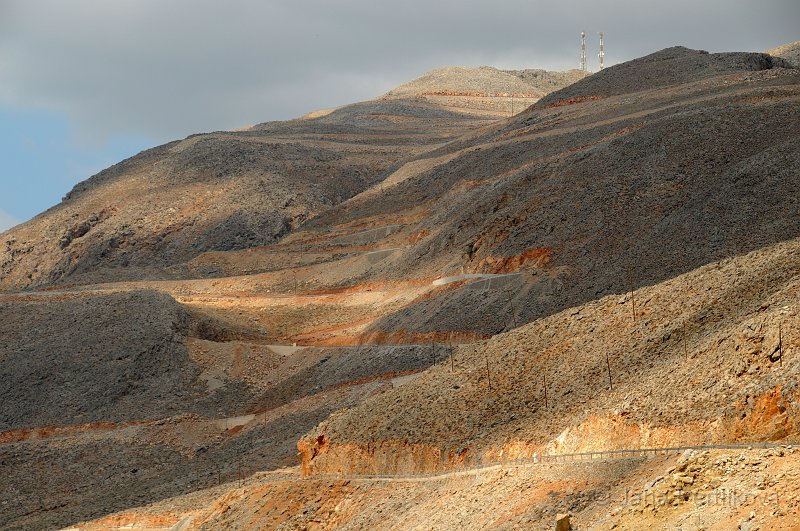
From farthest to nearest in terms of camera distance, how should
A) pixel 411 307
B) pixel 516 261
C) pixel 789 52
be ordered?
pixel 789 52 → pixel 411 307 → pixel 516 261

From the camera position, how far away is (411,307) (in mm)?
58031

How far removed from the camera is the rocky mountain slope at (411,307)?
2678 cm

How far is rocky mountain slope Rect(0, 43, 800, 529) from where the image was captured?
26781mm

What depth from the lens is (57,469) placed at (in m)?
50.7

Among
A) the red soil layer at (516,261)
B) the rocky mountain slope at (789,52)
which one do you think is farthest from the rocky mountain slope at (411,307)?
the rocky mountain slope at (789,52)

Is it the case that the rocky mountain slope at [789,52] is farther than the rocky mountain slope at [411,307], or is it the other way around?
the rocky mountain slope at [789,52]

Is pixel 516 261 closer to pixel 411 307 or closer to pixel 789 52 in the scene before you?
pixel 411 307

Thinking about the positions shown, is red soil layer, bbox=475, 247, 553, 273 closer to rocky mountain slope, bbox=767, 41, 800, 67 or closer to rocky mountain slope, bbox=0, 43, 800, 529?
rocky mountain slope, bbox=0, 43, 800, 529

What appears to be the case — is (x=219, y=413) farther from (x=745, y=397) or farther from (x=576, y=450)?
(x=745, y=397)

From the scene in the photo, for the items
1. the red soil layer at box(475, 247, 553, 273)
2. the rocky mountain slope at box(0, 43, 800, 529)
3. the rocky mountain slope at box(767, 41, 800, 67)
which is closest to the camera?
the rocky mountain slope at box(0, 43, 800, 529)

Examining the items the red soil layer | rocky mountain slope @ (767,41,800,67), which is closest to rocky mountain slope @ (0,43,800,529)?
the red soil layer

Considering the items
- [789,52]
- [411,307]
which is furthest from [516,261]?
[789,52]

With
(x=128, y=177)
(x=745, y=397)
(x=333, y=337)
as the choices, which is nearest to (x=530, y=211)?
(x=333, y=337)

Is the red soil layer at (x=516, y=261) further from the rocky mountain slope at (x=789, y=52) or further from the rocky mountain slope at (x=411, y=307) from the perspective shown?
the rocky mountain slope at (x=789, y=52)
